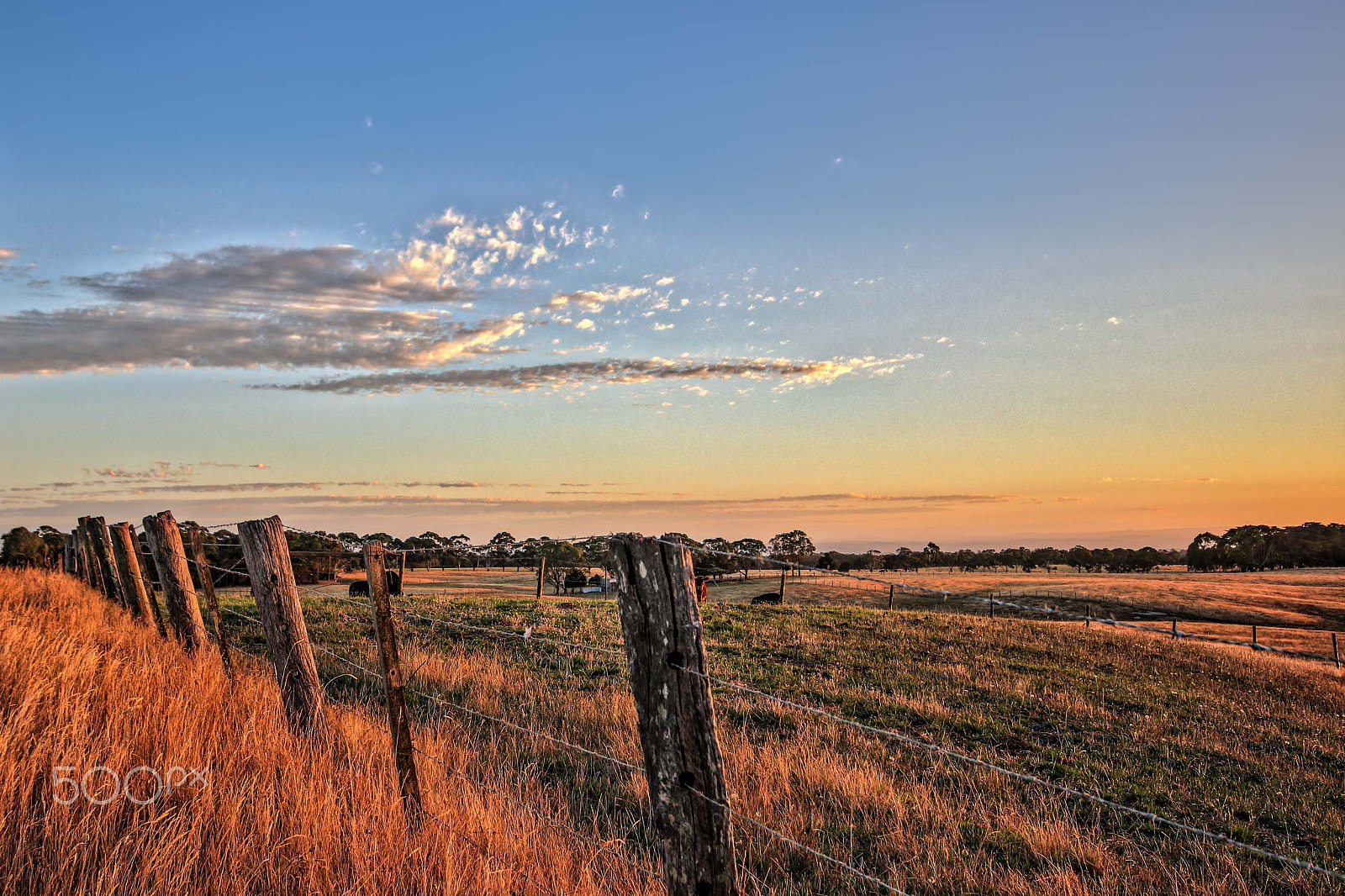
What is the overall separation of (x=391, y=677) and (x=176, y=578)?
17.4ft

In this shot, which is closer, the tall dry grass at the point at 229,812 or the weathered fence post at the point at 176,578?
the tall dry grass at the point at 229,812

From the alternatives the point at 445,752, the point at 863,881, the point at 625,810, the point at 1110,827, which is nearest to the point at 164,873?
the point at 445,752

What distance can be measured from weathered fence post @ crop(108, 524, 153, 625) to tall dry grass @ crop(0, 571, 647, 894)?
5.33m

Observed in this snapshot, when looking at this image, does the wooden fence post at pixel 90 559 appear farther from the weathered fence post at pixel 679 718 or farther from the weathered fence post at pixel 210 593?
the weathered fence post at pixel 679 718

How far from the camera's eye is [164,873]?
3.67 m

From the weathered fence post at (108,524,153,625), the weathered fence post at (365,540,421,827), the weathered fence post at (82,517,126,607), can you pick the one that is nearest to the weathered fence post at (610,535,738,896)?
the weathered fence post at (365,540,421,827)

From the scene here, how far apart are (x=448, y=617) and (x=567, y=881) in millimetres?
13585

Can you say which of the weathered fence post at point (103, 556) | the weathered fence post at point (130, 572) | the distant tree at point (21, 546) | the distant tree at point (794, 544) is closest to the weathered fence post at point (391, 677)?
the weathered fence post at point (130, 572)

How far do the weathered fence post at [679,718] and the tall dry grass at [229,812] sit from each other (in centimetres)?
88

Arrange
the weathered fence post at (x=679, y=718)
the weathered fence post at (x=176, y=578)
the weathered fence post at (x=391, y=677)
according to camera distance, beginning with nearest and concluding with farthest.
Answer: the weathered fence post at (x=679, y=718) < the weathered fence post at (x=391, y=677) < the weathered fence post at (x=176, y=578)

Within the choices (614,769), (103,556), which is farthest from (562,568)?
(614,769)

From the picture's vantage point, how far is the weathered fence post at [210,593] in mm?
8945

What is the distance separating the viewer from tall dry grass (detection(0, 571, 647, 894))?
12.3 ft

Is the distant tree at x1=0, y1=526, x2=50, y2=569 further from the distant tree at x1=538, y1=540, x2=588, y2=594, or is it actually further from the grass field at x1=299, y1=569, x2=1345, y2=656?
the distant tree at x1=538, y1=540, x2=588, y2=594
